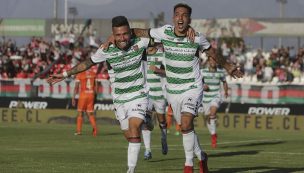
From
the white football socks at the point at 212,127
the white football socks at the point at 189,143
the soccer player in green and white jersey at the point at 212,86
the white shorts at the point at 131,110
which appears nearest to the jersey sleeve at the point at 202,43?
the white football socks at the point at 189,143

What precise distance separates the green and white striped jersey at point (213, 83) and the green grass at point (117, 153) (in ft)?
4.59

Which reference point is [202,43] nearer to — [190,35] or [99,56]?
[190,35]

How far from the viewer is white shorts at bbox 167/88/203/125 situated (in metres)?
17.0

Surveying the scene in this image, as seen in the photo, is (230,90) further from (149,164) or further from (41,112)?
(149,164)

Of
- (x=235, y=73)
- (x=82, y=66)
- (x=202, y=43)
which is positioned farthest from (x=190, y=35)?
(x=82, y=66)

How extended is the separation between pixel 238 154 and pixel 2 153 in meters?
5.73

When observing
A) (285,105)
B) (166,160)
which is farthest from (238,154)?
(285,105)

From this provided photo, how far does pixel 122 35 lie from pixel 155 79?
10.8 m

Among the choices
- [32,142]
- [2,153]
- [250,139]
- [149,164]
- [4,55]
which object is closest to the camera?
[149,164]

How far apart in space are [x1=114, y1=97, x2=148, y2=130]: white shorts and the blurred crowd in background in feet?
98.1

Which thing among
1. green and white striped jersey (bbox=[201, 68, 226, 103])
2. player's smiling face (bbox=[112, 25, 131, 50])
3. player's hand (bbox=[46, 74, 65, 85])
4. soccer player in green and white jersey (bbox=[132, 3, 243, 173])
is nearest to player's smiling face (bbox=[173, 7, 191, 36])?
soccer player in green and white jersey (bbox=[132, 3, 243, 173])

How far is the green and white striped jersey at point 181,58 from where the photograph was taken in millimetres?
17016

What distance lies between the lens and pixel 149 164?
66.2 feet

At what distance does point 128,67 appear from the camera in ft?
52.2
